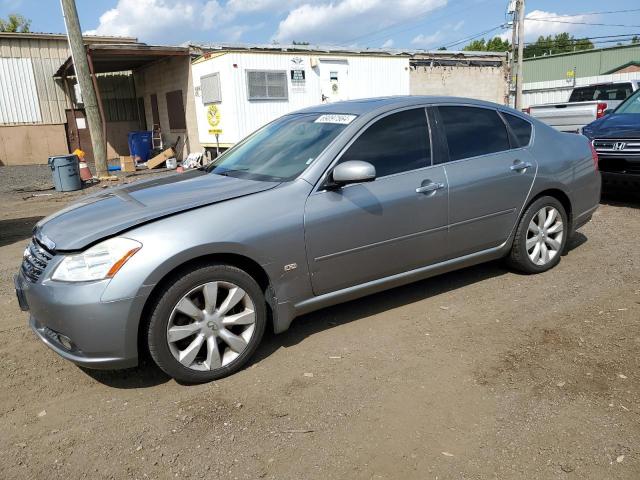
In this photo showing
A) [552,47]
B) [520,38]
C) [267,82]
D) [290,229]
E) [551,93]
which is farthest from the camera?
[552,47]

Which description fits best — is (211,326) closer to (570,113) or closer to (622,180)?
(622,180)

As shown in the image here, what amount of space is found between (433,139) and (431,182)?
0.39 meters

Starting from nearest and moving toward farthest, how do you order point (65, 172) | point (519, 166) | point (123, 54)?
point (519, 166), point (65, 172), point (123, 54)

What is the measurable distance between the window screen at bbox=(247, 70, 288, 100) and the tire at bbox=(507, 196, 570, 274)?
11775mm

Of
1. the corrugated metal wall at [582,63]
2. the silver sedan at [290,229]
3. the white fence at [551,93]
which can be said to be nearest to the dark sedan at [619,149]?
the silver sedan at [290,229]

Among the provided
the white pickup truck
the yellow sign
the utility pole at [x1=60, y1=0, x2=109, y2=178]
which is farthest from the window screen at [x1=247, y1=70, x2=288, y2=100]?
the white pickup truck

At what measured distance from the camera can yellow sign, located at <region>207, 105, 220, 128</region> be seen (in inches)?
615

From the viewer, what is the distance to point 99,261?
2.95m

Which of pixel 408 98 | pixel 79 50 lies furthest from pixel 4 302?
pixel 79 50

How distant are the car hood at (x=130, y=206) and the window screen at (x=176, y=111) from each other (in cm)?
1505

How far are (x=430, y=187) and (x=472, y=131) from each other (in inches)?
31.0

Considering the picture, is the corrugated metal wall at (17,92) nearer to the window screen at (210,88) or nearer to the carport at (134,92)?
the carport at (134,92)

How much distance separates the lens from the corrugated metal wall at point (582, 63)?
49.2m

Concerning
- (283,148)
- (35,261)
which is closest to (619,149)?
(283,148)
